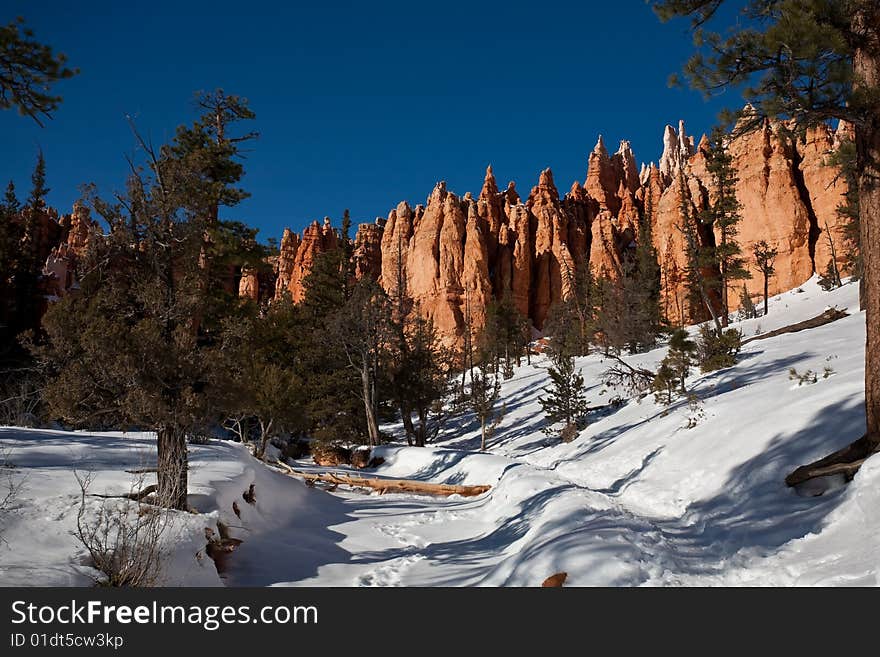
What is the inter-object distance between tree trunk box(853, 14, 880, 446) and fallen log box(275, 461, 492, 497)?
35.4 ft

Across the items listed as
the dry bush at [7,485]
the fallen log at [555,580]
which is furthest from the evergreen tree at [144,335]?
the fallen log at [555,580]

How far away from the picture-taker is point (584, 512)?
819cm

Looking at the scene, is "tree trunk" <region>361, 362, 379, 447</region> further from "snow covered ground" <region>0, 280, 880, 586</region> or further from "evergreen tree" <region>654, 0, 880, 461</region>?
"evergreen tree" <region>654, 0, 880, 461</region>

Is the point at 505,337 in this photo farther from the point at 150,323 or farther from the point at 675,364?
the point at 150,323

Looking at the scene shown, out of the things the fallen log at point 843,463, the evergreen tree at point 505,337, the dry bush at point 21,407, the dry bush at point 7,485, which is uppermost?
the evergreen tree at point 505,337

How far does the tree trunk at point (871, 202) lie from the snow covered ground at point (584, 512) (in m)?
1.10

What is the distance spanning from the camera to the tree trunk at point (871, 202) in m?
6.56

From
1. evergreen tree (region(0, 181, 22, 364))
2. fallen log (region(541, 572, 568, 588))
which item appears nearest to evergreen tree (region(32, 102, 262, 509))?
fallen log (region(541, 572, 568, 588))

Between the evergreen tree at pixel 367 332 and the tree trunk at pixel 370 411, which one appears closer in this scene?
→ the tree trunk at pixel 370 411

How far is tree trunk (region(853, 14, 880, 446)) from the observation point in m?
6.56

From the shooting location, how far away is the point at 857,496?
5809 millimetres

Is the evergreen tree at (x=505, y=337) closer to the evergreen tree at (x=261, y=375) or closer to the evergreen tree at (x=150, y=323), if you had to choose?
the evergreen tree at (x=261, y=375)
